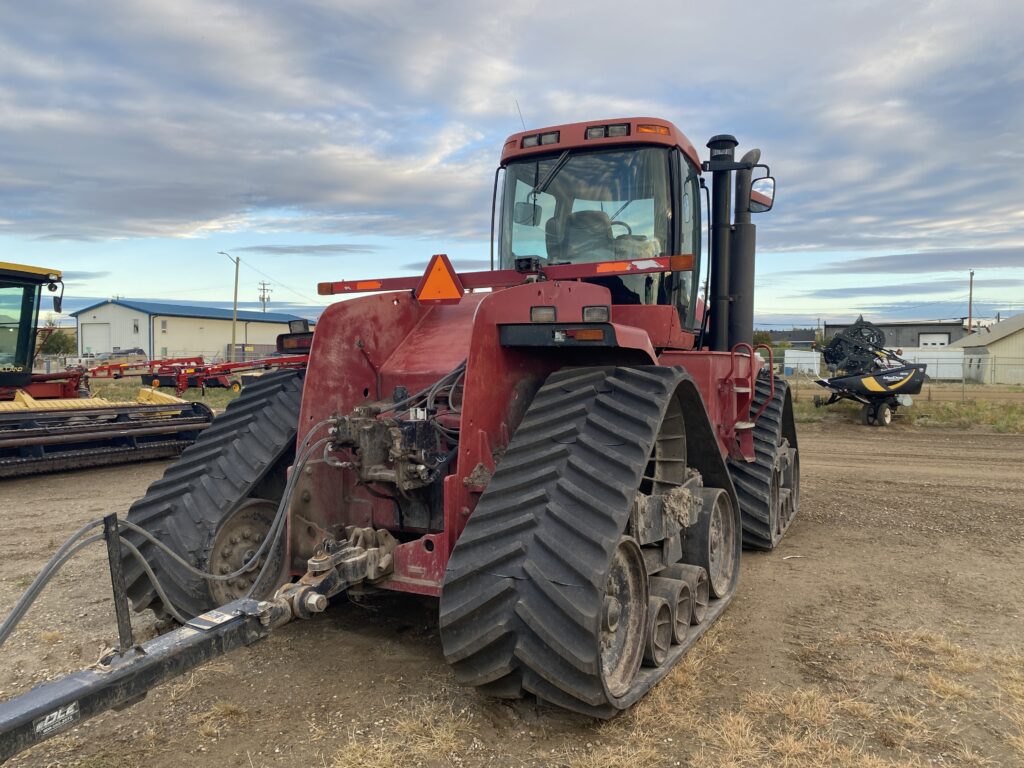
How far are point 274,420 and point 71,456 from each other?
7.27 metres

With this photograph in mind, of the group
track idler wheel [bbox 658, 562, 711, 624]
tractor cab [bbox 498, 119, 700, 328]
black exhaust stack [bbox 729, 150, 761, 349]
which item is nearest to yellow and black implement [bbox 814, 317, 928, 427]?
black exhaust stack [bbox 729, 150, 761, 349]

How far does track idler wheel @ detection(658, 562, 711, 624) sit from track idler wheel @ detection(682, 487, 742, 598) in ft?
0.34

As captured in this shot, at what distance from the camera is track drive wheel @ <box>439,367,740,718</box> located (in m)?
3.16

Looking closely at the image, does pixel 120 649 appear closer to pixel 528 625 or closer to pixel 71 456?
pixel 528 625

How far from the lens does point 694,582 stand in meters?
4.58

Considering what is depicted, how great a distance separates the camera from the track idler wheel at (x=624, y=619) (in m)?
3.54

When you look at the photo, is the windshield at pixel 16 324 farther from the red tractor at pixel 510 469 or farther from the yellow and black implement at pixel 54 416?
the red tractor at pixel 510 469

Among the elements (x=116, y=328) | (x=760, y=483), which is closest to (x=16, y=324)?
(x=760, y=483)

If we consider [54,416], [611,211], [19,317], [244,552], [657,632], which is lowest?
[657,632]

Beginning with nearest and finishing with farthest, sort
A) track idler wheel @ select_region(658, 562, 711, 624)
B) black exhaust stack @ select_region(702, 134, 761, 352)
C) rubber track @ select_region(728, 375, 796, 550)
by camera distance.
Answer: track idler wheel @ select_region(658, 562, 711, 624)
rubber track @ select_region(728, 375, 796, 550)
black exhaust stack @ select_region(702, 134, 761, 352)

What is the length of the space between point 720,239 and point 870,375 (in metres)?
12.2

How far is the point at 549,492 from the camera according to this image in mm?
3412

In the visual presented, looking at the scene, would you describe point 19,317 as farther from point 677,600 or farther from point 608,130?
point 677,600

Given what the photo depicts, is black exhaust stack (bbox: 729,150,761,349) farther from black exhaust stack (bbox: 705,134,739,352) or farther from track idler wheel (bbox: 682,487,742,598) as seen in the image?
track idler wheel (bbox: 682,487,742,598)
